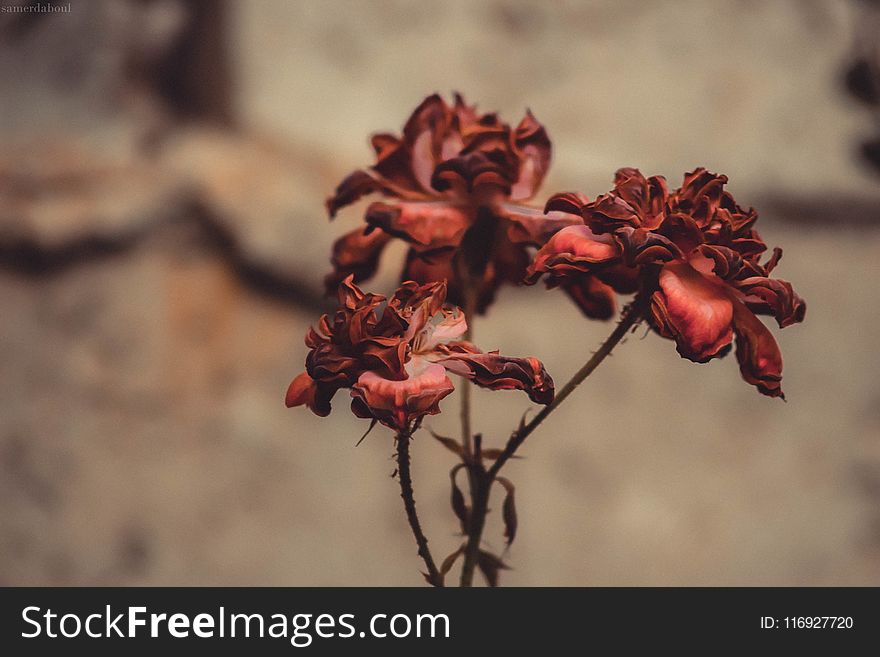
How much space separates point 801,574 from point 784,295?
80 cm

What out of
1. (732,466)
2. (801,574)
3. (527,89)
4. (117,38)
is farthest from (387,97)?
(801,574)

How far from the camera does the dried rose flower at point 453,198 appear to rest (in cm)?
41

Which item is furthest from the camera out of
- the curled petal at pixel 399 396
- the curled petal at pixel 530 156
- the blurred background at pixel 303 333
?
the blurred background at pixel 303 333

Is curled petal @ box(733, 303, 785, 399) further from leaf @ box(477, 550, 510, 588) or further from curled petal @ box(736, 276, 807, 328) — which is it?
leaf @ box(477, 550, 510, 588)

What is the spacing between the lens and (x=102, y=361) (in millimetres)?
1006

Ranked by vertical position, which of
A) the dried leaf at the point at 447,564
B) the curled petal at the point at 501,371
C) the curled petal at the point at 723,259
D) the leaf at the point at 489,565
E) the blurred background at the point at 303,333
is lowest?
the dried leaf at the point at 447,564

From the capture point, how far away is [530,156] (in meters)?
0.44

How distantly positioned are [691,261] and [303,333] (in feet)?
2.32

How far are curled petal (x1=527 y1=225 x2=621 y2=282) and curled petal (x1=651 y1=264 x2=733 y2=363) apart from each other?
23mm

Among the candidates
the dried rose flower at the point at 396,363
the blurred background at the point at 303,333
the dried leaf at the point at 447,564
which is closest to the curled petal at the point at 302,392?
the dried rose flower at the point at 396,363

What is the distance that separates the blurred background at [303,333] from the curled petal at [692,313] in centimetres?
65

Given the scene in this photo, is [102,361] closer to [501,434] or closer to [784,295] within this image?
[501,434]

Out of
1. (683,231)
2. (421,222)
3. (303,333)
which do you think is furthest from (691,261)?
(303,333)

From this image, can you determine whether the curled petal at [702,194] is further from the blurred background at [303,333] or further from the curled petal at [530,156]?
the blurred background at [303,333]
